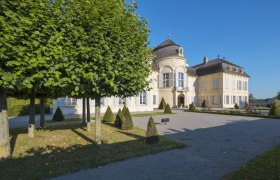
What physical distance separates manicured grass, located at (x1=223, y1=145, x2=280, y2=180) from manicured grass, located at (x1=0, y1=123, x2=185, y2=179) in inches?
97.7

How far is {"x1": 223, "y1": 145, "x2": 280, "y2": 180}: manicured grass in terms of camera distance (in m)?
3.94

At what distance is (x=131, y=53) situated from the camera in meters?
5.93

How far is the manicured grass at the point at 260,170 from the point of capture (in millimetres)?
3939

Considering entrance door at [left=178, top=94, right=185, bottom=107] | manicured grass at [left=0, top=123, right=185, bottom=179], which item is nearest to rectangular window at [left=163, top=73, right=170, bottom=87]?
entrance door at [left=178, top=94, right=185, bottom=107]

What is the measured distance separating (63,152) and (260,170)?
18.3 feet

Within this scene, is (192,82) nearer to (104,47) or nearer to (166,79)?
(166,79)

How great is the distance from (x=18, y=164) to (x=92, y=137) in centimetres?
338

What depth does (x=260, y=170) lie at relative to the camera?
4.28 meters

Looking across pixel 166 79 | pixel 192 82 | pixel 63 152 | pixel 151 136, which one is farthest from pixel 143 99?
pixel 63 152

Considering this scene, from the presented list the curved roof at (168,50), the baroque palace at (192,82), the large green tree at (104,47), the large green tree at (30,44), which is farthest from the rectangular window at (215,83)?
the large green tree at (30,44)

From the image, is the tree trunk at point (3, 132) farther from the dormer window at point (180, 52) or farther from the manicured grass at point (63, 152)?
the dormer window at point (180, 52)

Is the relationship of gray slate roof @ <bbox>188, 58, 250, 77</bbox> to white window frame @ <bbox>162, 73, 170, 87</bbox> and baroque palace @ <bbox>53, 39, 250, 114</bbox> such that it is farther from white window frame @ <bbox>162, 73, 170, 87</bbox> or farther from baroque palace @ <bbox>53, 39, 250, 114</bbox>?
white window frame @ <bbox>162, 73, 170, 87</bbox>

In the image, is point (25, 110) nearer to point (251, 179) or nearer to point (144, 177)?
point (144, 177)

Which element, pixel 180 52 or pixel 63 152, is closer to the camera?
pixel 63 152
